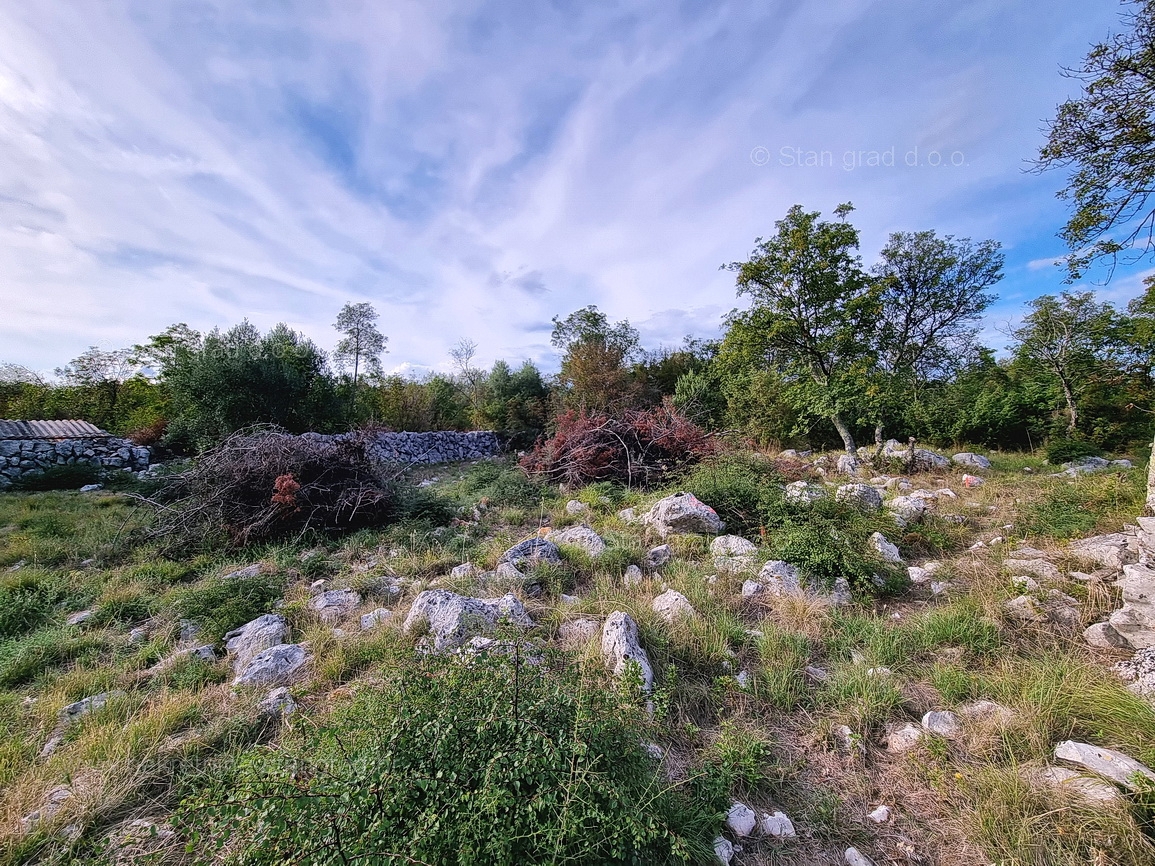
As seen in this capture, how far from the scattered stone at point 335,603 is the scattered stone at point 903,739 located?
3.79 m

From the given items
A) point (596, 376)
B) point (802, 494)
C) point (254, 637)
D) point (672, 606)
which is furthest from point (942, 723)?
point (596, 376)

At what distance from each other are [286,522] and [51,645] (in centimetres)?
258

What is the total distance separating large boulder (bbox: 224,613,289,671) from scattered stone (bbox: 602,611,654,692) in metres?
2.37

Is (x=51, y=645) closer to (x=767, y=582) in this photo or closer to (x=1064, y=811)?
(x=767, y=582)

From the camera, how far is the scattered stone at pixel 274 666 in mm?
2600

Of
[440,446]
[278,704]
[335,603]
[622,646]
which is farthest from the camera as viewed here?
[440,446]

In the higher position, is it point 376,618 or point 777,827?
point 376,618

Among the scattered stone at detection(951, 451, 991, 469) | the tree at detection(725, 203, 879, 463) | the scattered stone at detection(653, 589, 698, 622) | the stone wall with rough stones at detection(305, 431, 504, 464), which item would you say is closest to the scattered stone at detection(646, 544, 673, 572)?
the scattered stone at detection(653, 589, 698, 622)

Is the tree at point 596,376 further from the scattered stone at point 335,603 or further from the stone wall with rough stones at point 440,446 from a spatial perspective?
the scattered stone at point 335,603

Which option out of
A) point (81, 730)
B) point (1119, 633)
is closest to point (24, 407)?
point (81, 730)

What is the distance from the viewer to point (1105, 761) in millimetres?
1828

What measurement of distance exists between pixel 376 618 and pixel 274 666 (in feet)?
2.23

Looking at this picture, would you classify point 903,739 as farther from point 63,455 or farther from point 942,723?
point 63,455

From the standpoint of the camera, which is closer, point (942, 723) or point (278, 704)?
point (942, 723)
